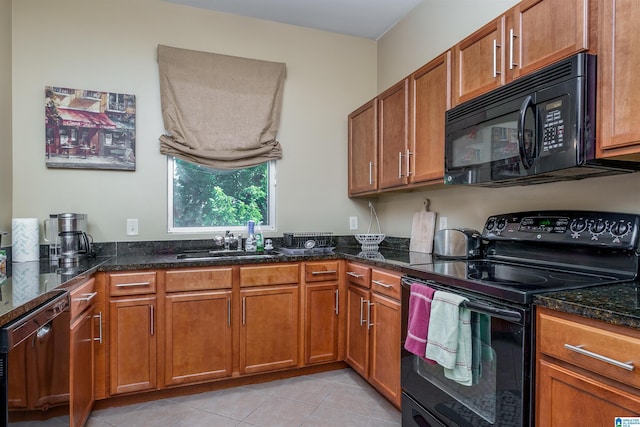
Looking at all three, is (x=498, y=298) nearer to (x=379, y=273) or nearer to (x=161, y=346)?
(x=379, y=273)

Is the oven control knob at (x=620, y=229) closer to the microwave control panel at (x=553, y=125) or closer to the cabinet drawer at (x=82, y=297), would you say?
the microwave control panel at (x=553, y=125)

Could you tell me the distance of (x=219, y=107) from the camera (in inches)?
114

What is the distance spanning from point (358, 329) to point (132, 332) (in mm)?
1441

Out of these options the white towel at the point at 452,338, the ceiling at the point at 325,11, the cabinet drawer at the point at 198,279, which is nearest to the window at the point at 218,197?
the cabinet drawer at the point at 198,279

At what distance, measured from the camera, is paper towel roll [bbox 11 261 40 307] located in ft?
4.23

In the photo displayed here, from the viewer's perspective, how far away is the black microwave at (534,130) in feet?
4.38

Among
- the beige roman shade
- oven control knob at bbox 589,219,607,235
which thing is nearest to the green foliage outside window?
the beige roman shade

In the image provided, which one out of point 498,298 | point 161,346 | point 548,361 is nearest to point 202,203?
point 161,346

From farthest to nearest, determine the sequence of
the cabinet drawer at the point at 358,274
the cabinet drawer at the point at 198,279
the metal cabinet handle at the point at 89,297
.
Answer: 1. the cabinet drawer at the point at 358,274
2. the cabinet drawer at the point at 198,279
3. the metal cabinet handle at the point at 89,297

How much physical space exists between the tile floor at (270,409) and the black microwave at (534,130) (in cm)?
147

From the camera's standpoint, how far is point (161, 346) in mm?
2250

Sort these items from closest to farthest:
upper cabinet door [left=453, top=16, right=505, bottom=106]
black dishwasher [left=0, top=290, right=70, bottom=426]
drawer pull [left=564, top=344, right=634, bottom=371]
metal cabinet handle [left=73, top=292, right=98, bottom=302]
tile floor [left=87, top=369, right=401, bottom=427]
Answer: drawer pull [left=564, top=344, right=634, bottom=371], black dishwasher [left=0, top=290, right=70, bottom=426], upper cabinet door [left=453, top=16, right=505, bottom=106], metal cabinet handle [left=73, top=292, right=98, bottom=302], tile floor [left=87, top=369, right=401, bottom=427]

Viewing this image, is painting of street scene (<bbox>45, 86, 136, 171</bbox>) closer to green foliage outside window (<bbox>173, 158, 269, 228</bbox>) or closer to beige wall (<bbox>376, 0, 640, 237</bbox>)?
green foliage outside window (<bbox>173, 158, 269, 228</bbox>)

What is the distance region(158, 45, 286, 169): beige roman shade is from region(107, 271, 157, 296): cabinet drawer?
1.02 m
